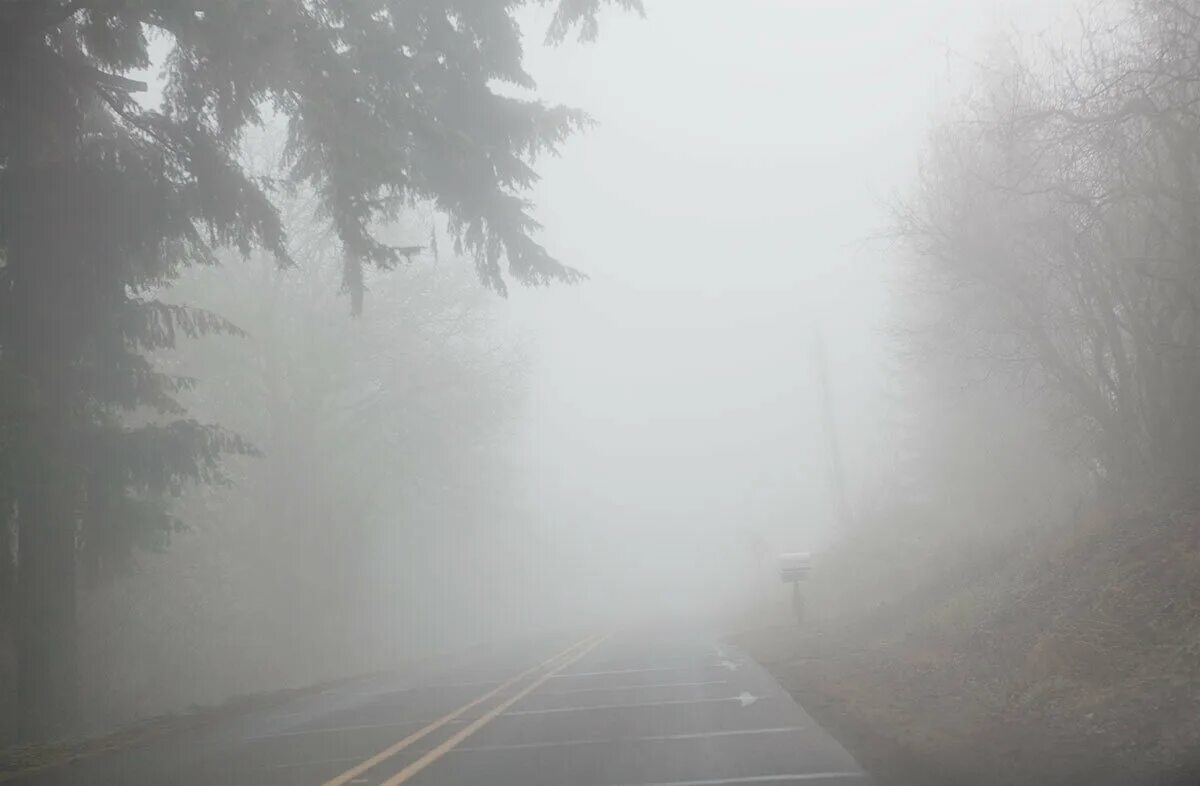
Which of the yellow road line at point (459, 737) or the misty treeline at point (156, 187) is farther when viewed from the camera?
the misty treeline at point (156, 187)

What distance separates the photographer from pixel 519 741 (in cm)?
958

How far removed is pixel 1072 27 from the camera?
1441cm

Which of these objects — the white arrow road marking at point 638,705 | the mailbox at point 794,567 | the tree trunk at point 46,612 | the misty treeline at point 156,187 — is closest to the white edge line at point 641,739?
the white arrow road marking at point 638,705

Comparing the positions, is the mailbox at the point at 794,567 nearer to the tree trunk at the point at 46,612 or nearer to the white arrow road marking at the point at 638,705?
the white arrow road marking at the point at 638,705

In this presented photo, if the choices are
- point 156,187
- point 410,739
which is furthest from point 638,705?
point 156,187

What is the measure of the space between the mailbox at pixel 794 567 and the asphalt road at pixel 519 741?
30.0ft

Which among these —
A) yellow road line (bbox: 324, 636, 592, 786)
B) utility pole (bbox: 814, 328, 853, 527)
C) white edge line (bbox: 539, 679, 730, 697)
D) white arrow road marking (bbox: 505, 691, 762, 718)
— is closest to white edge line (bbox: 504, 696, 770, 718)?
white arrow road marking (bbox: 505, 691, 762, 718)

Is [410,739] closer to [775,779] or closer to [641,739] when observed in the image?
[641,739]

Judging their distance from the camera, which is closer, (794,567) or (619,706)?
(619,706)

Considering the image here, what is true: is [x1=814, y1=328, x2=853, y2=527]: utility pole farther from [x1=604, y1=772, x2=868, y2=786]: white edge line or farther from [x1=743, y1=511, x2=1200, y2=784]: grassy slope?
[x1=604, y1=772, x2=868, y2=786]: white edge line

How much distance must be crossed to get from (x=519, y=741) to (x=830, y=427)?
117ft

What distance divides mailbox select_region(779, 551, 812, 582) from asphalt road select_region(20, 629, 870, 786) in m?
9.16

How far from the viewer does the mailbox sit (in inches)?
962

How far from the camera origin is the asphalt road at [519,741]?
7785 mm
